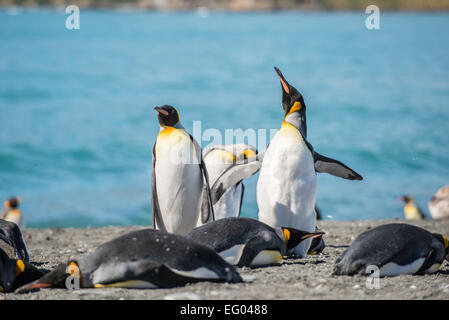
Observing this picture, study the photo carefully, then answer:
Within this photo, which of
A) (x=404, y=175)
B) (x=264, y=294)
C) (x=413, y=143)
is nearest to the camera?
(x=264, y=294)

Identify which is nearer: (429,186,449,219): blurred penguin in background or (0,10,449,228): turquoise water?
(429,186,449,219): blurred penguin in background

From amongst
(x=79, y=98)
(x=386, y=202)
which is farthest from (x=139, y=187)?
(x=79, y=98)

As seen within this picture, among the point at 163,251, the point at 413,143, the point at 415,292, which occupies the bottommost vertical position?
the point at 413,143

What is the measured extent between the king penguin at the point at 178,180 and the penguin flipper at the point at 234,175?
9.7 inches

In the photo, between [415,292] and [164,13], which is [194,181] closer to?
[415,292]

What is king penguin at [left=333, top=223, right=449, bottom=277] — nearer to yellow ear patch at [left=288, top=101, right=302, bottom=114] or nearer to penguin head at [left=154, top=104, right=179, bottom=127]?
yellow ear patch at [left=288, top=101, right=302, bottom=114]

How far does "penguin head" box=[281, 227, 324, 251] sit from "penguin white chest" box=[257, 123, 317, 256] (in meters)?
0.25

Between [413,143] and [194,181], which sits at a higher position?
[194,181]

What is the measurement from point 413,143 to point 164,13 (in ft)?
470

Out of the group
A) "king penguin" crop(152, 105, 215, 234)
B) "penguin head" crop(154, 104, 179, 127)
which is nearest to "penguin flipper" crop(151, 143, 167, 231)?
"king penguin" crop(152, 105, 215, 234)

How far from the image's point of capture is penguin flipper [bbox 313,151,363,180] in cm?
545

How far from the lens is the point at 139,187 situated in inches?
561
